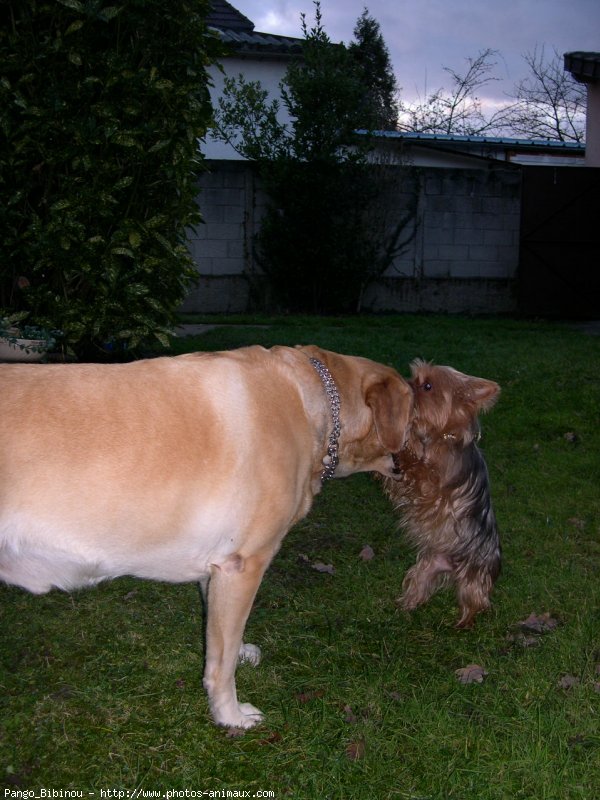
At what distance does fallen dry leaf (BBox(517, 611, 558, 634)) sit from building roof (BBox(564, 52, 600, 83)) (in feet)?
51.2

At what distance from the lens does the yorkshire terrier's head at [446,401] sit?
3.58 m

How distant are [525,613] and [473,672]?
0.65 m

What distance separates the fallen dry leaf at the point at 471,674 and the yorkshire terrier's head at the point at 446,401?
1015mm

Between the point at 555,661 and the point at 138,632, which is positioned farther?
the point at 138,632

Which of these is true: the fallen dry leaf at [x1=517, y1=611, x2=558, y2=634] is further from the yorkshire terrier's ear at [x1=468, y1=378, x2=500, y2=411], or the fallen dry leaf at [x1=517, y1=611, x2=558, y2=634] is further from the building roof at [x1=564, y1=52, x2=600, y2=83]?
the building roof at [x1=564, y1=52, x2=600, y2=83]

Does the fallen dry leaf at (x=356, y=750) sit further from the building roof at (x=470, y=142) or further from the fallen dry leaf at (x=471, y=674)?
the building roof at (x=470, y=142)

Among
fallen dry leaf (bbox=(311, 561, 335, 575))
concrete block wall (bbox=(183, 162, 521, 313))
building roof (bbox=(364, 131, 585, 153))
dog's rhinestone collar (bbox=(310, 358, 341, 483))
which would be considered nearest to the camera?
dog's rhinestone collar (bbox=(310, 358, 341, 483))

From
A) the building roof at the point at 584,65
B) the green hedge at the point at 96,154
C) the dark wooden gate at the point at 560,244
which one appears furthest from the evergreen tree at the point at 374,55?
the green hedge at the point at 96,154

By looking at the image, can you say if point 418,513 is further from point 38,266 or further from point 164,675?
point 38,266

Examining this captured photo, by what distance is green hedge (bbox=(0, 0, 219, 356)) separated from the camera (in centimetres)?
530

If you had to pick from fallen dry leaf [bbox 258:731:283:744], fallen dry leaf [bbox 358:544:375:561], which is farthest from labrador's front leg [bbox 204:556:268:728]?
fallen dry leaf [bbox 358:544:375:561]

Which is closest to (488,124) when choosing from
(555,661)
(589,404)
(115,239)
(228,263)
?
(228,263)

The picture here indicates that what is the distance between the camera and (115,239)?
5.46 meters

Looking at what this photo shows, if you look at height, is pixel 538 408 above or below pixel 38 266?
below
